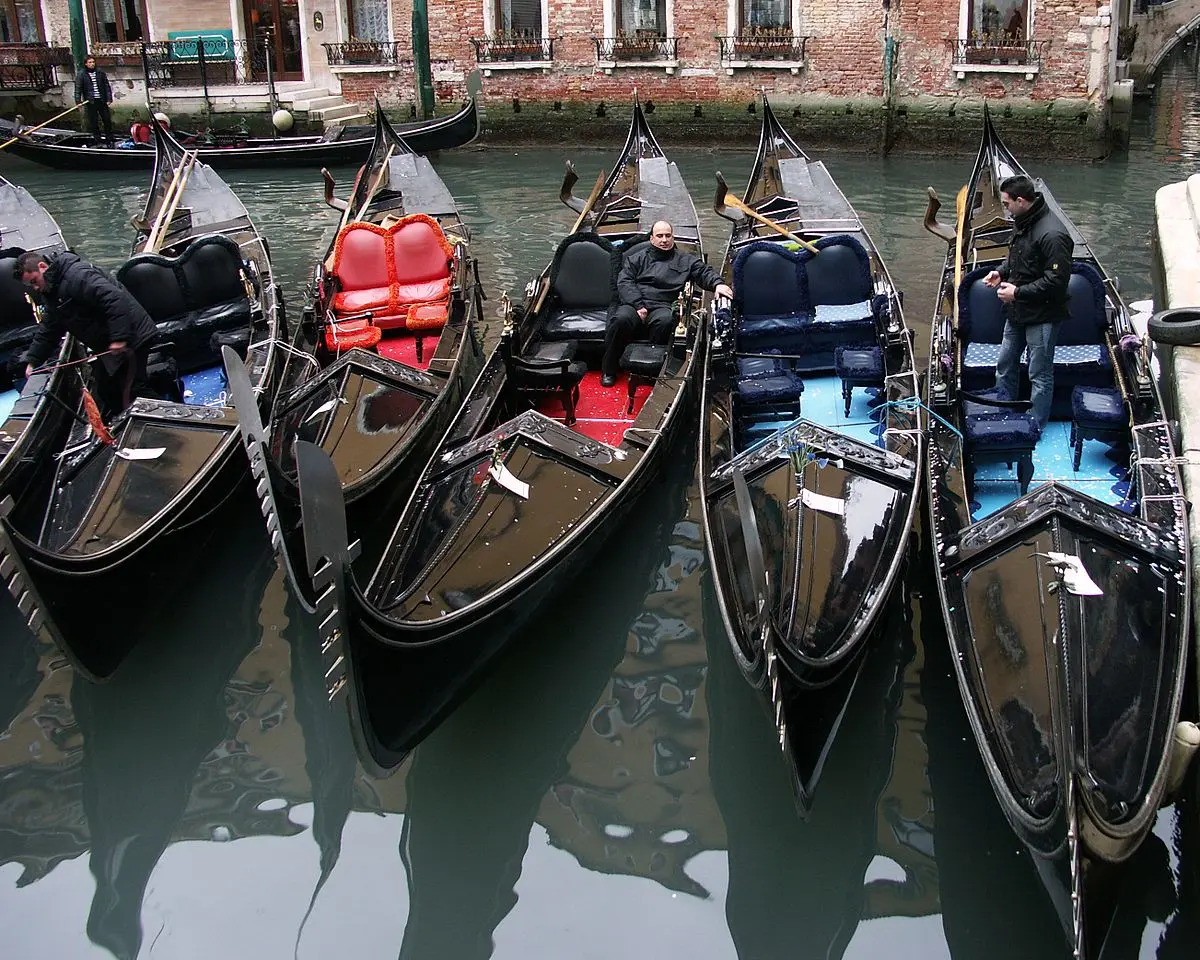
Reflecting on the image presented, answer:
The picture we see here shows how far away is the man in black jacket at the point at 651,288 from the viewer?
382 cm

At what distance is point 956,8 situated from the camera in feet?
29.8

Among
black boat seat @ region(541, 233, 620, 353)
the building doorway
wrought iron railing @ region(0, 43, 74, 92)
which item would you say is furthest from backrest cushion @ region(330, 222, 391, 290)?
wrought iron railing @ region(0, 43, 74, 92)

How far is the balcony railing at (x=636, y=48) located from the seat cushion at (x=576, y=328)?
675 centimetres

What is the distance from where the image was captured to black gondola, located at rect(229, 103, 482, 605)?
3.06 meters

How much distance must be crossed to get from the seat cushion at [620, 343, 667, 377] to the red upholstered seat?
0.92 meters

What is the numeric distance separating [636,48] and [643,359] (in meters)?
7.27

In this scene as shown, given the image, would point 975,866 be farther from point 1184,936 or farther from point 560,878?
point 560,878

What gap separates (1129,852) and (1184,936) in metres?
0.34

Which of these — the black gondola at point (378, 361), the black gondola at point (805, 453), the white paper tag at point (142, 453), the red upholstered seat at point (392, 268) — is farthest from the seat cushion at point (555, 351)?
the white paper tag at point (142, 453)

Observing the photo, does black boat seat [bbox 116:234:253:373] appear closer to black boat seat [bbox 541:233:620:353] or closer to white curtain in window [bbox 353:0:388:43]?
black boat seat [bbox 541:233:620:353]

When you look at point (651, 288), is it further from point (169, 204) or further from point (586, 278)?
point (169, 204)

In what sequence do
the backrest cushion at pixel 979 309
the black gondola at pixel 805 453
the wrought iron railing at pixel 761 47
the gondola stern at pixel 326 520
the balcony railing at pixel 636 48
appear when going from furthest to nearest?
the balcony railing at pixel 636 48 → the wrought iron railing at pixel 761 47 → the backrest cushion at pixel 979 309 → the black gondola at pixel 805 453 → the gondola stern at pixel 326 520

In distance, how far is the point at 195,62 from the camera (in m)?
11.0

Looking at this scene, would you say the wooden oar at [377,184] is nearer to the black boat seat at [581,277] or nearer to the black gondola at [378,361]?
the black gondola at [378,361]
